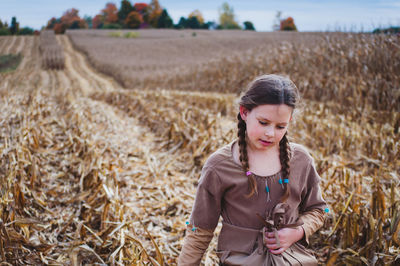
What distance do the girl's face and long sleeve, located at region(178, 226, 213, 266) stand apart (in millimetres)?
525

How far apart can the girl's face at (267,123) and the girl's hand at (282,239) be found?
0.40 m

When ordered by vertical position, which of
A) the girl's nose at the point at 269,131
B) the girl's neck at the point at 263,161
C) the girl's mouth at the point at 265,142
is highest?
the girl's nose at the point at 269,131

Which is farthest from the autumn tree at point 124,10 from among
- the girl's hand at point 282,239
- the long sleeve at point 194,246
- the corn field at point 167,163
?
the girl's hand at point 282,239

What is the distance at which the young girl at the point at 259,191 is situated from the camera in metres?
1.52

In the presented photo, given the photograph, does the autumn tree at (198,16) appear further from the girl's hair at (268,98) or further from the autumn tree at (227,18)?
the girl's hair at (268,98)

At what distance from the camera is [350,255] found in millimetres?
2346

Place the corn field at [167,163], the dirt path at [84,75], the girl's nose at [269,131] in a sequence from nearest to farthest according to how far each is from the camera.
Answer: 1. the girl's nose at [269,131]
2. the corn field at [167,163]
3. the dirt path at [84,75]

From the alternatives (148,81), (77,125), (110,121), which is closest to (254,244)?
(77,125)

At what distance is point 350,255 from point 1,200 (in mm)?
2658

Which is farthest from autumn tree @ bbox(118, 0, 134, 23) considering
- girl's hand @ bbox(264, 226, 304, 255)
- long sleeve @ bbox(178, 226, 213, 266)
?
girl's hand @ bbox(264, 226, 304, 255)

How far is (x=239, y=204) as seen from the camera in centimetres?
163

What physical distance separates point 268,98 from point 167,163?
126 inches

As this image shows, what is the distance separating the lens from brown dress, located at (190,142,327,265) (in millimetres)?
1594

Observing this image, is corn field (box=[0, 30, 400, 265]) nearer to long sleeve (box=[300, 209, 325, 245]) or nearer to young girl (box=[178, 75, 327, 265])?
young girl (box=[178, 75, 327, 265])
